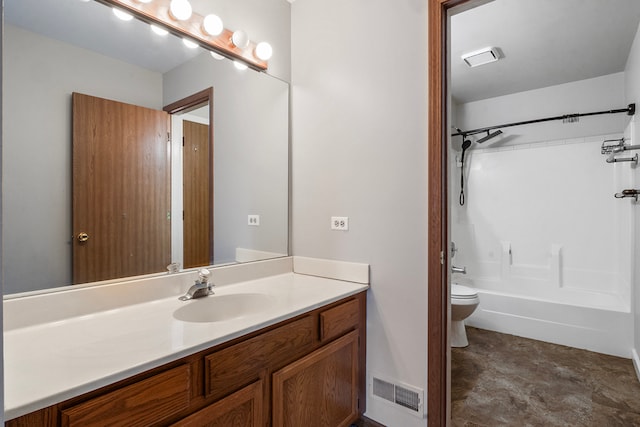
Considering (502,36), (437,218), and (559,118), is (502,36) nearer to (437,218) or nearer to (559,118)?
(559,118)

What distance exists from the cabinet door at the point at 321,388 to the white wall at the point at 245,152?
723 millimetres

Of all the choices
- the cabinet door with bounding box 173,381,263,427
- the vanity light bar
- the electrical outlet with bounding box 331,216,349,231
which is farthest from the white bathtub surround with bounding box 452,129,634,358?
the vanity light bar

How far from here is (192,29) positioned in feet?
5.11

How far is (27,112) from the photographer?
3.68 ft

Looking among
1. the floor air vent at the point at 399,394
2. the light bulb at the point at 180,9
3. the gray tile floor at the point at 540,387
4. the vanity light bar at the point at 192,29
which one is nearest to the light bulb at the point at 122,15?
the vanity light bar at the point at 192,29

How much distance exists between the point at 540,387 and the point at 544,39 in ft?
7.98

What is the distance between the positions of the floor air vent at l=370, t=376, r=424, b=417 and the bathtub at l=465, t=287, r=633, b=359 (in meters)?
1.97

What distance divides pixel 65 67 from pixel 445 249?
172 centimetres

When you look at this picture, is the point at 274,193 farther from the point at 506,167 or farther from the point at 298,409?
the point at 506,167

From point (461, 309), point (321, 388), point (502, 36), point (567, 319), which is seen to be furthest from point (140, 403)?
point (567, 319)

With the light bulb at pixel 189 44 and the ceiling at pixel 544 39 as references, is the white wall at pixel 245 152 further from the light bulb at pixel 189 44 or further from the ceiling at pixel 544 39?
the ceiling at pixel 544 39

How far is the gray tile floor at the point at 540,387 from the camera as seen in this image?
1.79m

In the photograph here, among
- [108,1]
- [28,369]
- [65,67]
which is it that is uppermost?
[108,1]

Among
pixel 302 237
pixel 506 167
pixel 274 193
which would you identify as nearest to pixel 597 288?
pixel 506 167
